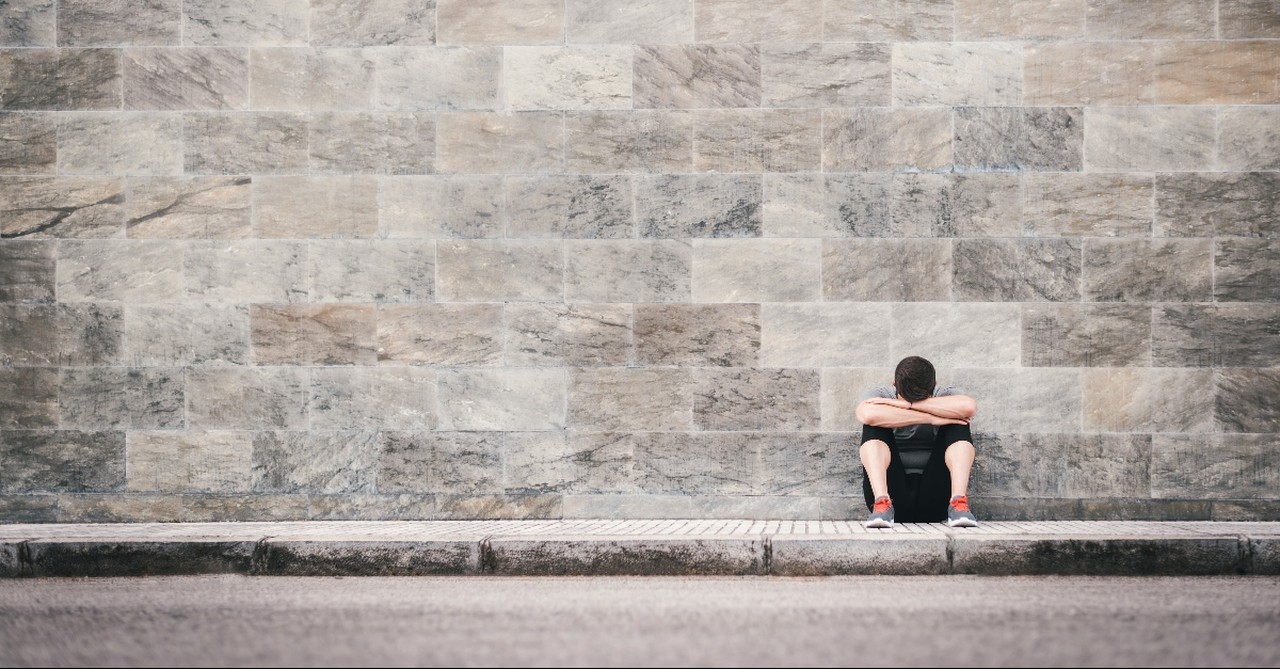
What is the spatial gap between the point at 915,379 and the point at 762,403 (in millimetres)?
1199

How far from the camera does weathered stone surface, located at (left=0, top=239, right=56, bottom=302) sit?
10133mm

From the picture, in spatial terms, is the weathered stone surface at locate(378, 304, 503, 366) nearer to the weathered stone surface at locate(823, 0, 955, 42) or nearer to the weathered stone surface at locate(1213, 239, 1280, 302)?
the weathered stone surface at locate(823, 0, 955, 42)

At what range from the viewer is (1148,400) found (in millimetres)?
9820

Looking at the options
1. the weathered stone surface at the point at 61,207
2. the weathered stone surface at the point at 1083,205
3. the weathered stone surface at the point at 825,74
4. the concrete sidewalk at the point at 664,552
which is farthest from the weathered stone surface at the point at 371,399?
the weathered stone surface at the point at 1083,205

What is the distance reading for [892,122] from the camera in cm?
997

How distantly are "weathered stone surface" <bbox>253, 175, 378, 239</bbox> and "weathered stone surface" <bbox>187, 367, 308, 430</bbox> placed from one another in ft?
3.40

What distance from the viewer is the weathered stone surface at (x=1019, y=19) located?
995 centimetres

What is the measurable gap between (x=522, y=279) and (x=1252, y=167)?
17.4 ft

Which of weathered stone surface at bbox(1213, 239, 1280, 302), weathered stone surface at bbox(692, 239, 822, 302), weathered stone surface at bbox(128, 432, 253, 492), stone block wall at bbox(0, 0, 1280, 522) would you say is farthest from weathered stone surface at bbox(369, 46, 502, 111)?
weathered stone surface at bbox(1213, 239, 1280, 302)

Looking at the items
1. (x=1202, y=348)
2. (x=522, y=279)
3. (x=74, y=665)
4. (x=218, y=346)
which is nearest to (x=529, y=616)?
(x=74, y=665)

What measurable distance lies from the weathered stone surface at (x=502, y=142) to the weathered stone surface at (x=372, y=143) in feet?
0.37

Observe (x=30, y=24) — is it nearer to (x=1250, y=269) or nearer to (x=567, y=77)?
(x=567, y=77)

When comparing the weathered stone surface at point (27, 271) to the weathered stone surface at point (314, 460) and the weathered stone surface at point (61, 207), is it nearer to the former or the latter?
the weathered stone surface at point (61, 207)

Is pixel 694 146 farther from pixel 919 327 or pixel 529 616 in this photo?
pixel 529 616
